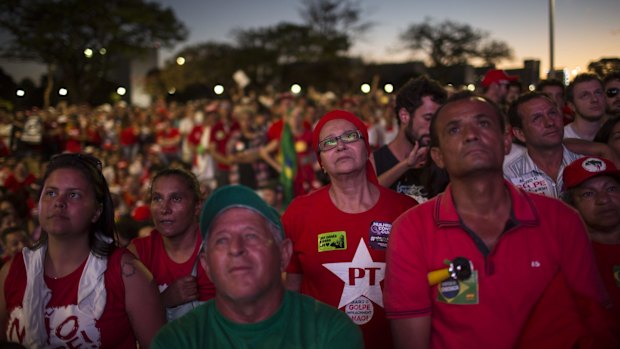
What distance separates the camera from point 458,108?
9.18 feet

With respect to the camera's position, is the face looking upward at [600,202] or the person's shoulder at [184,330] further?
the face looking upward at [600,202]

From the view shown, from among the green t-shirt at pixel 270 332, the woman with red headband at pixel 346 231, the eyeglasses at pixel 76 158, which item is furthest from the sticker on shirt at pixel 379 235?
the eyeglasses at pixel 76 158

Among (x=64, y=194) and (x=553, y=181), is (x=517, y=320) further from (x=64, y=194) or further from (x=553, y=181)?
(x=64, y=194)

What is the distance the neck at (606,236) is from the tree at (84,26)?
31.8m

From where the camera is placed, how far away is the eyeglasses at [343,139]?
3.68 m

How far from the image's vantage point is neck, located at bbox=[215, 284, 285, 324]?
2.38m

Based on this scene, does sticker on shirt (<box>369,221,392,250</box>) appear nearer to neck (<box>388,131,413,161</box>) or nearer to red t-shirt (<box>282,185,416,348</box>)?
red t-shirt (<box>282,185,416,348</box>)

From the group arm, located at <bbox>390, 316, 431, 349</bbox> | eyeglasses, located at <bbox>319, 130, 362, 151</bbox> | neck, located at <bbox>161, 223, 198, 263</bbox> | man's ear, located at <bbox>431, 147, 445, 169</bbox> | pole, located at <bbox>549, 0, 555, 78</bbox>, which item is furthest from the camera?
pole, located at <bbox>549, 0, 555, 78</bbox>

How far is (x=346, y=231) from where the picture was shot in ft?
11.4

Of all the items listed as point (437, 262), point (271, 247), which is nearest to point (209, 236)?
point (271, 247)

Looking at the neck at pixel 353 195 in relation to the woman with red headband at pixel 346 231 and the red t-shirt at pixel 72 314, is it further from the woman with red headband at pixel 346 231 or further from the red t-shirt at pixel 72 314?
the red t-shirt at pixel 72 314

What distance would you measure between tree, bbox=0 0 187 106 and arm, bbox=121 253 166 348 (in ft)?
102

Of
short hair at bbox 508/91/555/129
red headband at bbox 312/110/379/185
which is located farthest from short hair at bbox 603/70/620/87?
red headband at bbox 312/110/379/185

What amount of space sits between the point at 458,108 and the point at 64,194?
206cm
